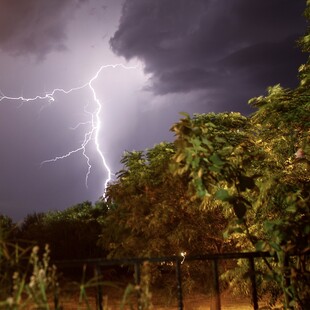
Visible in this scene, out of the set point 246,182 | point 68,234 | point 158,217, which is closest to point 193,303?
point 158,217

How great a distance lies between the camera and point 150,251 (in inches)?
422

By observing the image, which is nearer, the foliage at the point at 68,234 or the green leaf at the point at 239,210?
the green leaf at the point at 239,210

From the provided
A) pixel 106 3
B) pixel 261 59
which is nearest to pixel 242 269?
pixel 261 59

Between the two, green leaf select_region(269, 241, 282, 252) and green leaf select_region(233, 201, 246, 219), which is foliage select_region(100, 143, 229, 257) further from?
green leaf select_region(269, 241, 282, 252)

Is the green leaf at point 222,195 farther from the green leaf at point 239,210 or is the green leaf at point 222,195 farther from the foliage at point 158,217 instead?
the foliage at point 158,217

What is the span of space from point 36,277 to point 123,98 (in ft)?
372

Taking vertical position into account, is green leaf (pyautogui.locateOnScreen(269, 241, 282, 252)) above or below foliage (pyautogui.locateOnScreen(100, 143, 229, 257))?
below

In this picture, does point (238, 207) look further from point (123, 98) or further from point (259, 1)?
point (123, 98)

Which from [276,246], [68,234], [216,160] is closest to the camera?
[276,246]

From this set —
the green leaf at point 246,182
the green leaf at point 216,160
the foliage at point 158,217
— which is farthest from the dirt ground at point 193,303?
the green leaf at point 216,160

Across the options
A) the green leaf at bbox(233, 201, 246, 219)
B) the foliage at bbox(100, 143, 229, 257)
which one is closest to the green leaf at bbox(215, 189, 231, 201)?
the green leaf at bbox(233, 201, 246, 219)

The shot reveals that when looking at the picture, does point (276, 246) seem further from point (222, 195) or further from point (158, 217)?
point (158, 217)

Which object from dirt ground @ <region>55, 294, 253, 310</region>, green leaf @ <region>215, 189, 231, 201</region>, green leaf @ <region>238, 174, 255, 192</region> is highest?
green leaf @ <region>238, 174, 255, 192</region>

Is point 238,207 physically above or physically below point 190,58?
below
